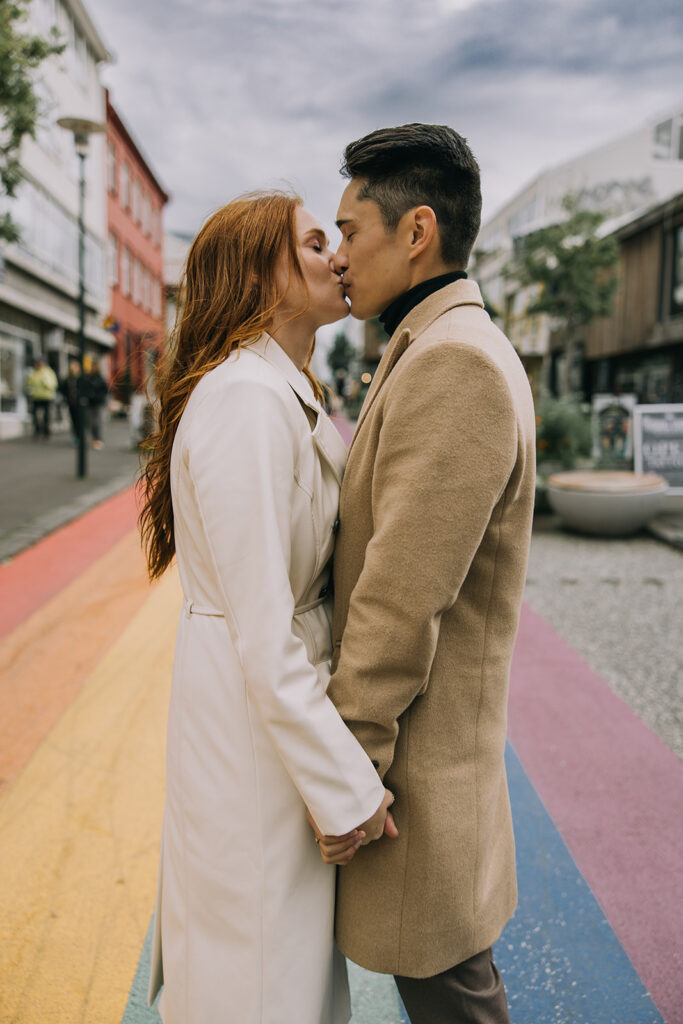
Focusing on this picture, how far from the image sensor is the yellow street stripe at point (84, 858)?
2092 mm

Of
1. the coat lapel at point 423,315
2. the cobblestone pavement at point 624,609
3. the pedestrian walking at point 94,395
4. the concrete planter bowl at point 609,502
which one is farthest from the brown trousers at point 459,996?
the pedestrian walking at point 94,395

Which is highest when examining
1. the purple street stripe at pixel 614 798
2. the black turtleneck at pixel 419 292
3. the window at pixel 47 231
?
the window at pixel 47 231

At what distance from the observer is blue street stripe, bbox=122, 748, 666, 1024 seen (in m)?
2.03

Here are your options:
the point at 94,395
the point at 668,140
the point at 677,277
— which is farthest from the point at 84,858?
the point at 668,140

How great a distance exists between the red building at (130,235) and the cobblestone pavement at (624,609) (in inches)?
915

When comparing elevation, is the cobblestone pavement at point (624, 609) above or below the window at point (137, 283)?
below

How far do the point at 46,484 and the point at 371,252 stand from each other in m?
10.7

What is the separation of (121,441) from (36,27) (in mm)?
12236

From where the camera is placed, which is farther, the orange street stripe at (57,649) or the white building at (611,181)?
the white building at (611,181)

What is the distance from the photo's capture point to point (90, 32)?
1054 inches

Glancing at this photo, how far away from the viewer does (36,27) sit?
21.2 metres

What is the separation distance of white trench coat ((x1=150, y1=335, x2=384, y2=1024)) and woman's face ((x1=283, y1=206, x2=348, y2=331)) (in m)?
0.15

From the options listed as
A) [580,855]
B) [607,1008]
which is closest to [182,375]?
[607,1008]

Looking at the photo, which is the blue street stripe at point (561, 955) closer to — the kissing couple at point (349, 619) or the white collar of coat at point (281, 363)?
the kissing couple at point (349, 619)
